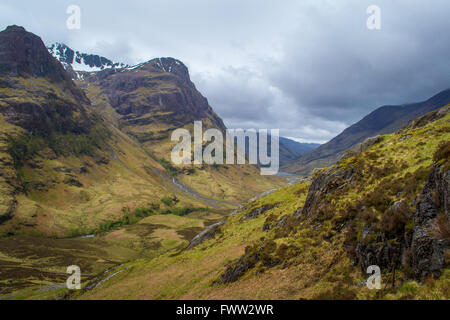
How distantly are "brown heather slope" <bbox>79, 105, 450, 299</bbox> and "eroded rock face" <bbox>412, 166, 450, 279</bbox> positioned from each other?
0.05 meters

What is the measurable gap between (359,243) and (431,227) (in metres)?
4.63

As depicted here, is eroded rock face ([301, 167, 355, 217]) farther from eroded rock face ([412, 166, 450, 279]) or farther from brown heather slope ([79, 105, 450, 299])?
eroded rock face ([412, 166, 450, 279])

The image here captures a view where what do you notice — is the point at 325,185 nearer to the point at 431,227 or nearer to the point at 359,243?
the point at 359,243

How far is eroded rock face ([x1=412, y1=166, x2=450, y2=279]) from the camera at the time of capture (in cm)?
1251

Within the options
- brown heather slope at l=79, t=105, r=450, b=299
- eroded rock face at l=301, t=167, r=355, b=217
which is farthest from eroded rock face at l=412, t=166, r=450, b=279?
eroded rock face at l=301, t=167, r=355, b=217

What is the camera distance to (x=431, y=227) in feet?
44.2

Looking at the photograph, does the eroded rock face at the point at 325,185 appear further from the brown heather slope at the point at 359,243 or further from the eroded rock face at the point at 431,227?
the eroded rock face at the point at 431,227

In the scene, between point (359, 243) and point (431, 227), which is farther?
point (359, 243)

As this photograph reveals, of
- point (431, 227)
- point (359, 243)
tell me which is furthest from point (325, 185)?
point (431, 227)

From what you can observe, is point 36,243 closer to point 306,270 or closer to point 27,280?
point 27,280

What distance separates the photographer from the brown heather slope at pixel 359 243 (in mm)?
13391

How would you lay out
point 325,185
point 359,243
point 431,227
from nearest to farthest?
point 431,227, point 359,243, point 325,185

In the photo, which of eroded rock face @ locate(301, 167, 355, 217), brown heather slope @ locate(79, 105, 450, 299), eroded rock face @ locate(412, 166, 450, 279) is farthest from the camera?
eroded rock face @ locate(301, 167, 355, 217)

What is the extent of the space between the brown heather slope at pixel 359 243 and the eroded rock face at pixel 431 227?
0.05 m
